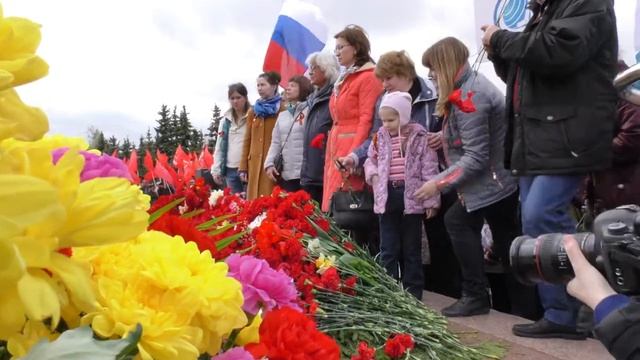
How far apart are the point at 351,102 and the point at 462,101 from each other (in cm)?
93

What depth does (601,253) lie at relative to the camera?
4.93ft

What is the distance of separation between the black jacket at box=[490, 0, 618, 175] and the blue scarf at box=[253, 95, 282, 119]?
9.85 ft

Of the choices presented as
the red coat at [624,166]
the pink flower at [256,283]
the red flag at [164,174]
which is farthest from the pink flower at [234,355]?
the red coat at [624,166]

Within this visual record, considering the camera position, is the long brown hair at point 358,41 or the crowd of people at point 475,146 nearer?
the crowd of people at point 475,146

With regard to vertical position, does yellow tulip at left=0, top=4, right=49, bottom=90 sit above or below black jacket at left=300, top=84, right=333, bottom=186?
above

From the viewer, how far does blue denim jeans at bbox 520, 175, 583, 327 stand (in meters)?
2.96

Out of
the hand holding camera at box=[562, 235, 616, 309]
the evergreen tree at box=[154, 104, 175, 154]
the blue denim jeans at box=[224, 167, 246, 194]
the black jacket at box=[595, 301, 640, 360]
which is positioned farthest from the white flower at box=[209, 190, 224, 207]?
the evergreen tree at box=[154, 104, 175, 154]

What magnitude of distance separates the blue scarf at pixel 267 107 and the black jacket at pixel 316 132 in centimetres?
96

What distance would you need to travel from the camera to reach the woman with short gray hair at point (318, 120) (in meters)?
4.79

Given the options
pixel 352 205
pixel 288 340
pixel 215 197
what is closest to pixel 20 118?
pixel 288 340

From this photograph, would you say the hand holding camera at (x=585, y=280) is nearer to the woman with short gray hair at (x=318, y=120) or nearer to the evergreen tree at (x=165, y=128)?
the woman with short gray hair at (x=318, y=120)

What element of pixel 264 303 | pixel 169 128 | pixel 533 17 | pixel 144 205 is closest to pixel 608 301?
pixel 264 303

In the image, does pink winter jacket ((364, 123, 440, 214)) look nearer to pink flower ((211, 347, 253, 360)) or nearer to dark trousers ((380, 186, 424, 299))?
dark trousers ((380, 186, 424, 299))

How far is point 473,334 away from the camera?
124 inches
